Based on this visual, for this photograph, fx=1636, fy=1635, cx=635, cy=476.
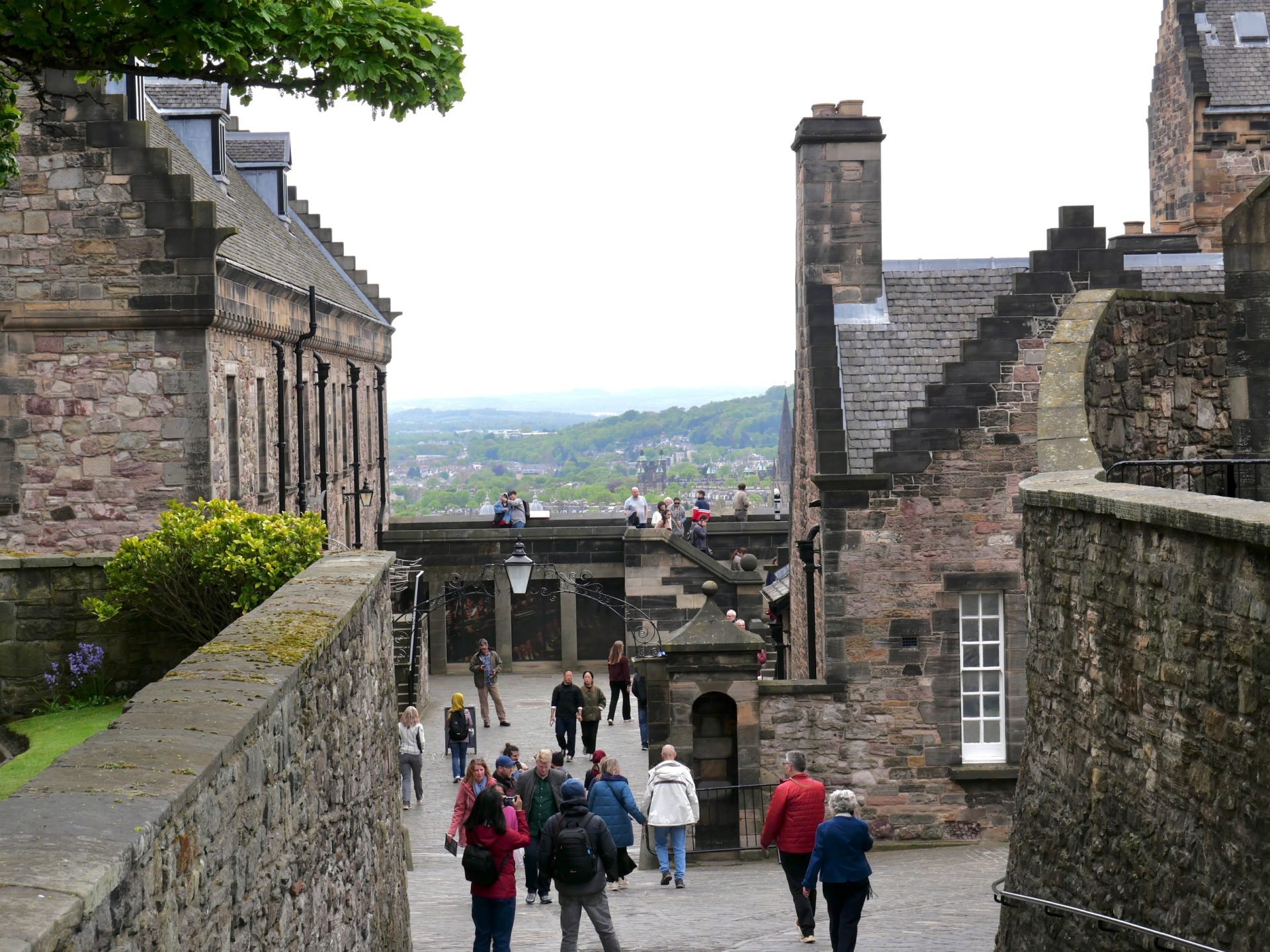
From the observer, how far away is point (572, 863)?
11.9m

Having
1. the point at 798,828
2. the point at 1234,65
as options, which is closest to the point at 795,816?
the point at 798,828

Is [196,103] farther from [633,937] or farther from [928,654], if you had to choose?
[633,937]

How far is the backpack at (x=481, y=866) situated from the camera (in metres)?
11.3

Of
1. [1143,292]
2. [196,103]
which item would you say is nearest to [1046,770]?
[1143,292]

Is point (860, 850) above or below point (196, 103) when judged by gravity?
below

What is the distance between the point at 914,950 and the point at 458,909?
447cm

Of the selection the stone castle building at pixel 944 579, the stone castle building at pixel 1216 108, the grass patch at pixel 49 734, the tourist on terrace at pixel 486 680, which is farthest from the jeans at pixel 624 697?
the grass patch at pixel 49 734

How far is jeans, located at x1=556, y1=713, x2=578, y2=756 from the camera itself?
2316 cm

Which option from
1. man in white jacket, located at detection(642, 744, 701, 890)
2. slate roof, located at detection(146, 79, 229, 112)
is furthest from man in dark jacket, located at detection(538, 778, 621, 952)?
slate roof, located at detection(146, 79, 229, 112)

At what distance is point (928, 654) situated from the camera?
19.4m

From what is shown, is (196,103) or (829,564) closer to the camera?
(829,564)

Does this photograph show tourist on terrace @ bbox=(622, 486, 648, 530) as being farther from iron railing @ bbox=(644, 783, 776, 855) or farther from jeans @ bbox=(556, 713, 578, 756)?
iron railing @ bbox=(644, 783, 776, 855)

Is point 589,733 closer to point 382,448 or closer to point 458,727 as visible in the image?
point 458,727

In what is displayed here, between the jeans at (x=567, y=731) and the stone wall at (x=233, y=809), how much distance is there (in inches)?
512
